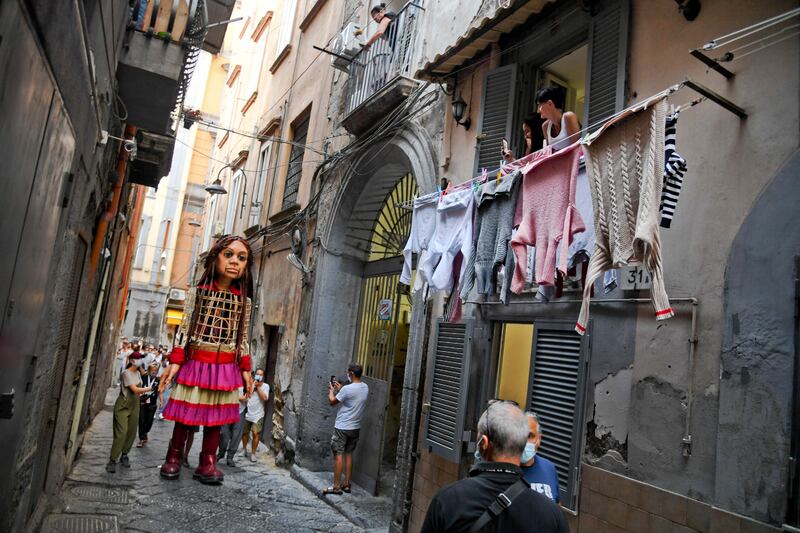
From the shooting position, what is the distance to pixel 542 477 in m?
3.60

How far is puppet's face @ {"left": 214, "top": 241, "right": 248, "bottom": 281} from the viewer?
6.62 meters

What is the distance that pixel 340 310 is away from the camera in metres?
9.69

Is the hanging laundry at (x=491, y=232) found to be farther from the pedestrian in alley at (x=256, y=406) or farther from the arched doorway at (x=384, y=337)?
the pedestrian in alley at (x=256, y=406)

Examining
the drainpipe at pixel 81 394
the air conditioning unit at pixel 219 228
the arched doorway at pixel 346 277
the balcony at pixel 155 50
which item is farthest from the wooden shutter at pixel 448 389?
the air conditioning unit at pixel 219 228

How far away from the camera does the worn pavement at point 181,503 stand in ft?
18.5

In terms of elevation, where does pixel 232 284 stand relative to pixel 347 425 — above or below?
above

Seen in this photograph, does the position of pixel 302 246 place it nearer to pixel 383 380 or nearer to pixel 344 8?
→ pixel 383 380

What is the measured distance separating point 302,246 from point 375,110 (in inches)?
131

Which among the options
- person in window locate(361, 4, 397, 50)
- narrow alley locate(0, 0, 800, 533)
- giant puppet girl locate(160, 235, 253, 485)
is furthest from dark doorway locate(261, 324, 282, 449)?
person in window locate(361, 4, 397, 50)

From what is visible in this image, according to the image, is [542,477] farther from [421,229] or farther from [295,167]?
[295,167]

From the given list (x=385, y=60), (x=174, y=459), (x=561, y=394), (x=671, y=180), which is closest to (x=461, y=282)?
(x=561, y=394)

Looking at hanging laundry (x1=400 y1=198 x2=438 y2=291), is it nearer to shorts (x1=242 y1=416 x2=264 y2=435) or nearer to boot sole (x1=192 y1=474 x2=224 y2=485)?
boot sole (x1=192 y1=474 x2=224 y2=485)

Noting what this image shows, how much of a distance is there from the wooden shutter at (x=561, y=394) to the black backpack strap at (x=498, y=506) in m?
2.29

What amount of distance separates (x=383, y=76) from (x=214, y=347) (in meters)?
4.66
